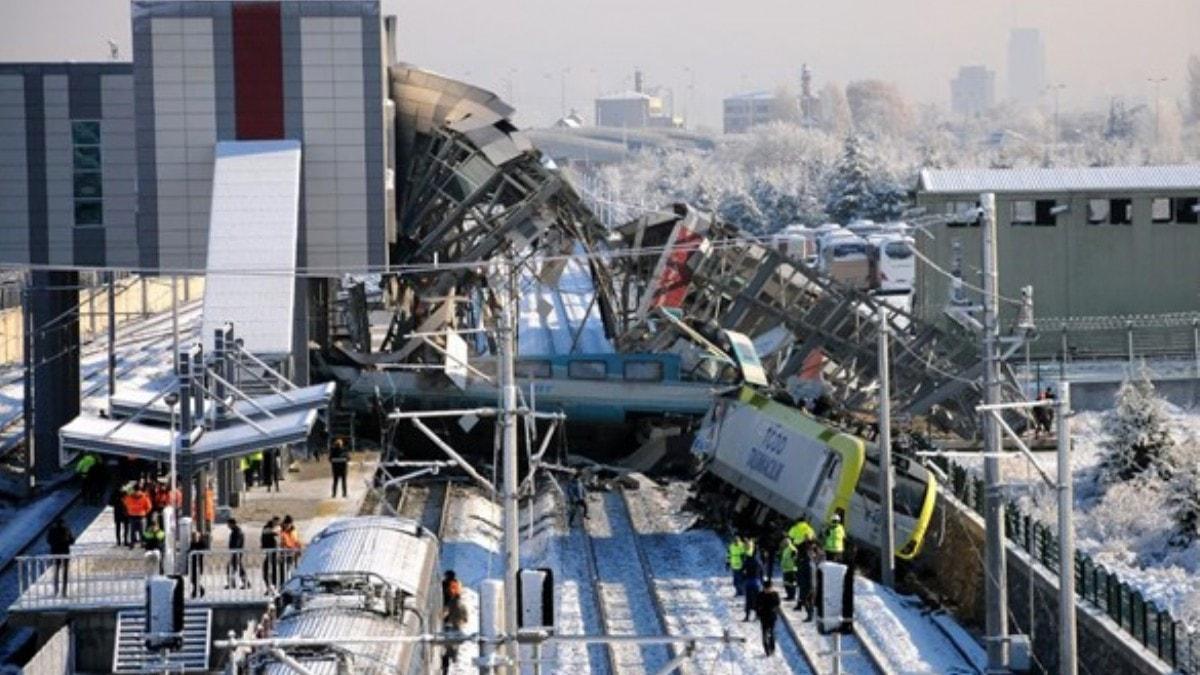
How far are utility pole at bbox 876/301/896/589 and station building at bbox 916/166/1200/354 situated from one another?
32682 millimetres

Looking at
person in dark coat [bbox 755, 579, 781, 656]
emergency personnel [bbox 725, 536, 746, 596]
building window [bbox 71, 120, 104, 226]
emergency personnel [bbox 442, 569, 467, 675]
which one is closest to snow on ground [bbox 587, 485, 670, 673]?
emergency personnel [bbox 725, 536, 746, 596]

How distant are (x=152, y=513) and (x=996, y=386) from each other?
49.1 ft

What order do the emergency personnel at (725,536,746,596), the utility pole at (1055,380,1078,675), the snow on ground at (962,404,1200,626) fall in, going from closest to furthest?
1. the utility pole at (1055,380,1078,675)
2. the snow on ground at (962,404,1200,626)
3. the emergency personnel at (725,536,746,596)

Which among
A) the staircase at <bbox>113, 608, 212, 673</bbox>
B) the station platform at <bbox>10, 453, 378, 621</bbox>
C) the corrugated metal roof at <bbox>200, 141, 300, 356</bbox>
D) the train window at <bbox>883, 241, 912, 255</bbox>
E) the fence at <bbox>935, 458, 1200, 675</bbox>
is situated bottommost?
the staircase at <bbox>113, 608, 212, 673</bbox>

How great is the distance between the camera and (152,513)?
1646 inches

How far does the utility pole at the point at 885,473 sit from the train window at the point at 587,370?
14.9m

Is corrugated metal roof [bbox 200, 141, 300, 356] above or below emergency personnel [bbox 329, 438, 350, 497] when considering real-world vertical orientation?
above

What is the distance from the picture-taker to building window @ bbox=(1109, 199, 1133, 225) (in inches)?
2940

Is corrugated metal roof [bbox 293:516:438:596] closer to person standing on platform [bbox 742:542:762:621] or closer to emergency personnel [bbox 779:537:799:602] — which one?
person standing on platform [bbox 742:542:762:621]

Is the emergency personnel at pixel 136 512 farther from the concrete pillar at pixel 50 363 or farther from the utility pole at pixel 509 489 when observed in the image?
the concrete pillar at pixel 50 363

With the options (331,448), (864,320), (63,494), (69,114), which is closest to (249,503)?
(331,448)

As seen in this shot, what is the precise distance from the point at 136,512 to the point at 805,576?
34.9 ft

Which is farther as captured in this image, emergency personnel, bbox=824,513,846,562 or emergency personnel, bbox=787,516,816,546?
emergency personnel, bbox=787,516,816,546

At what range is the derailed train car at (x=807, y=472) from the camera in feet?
140
